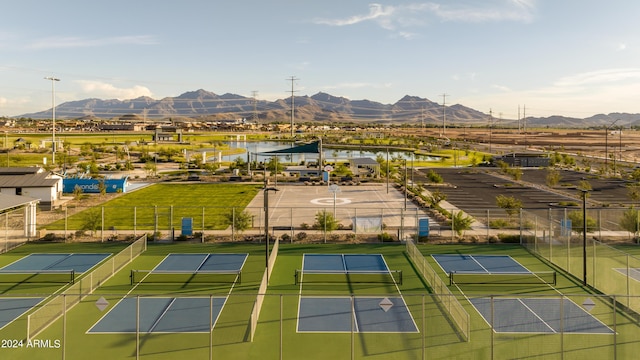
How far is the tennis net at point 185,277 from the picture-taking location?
26938 millimetres

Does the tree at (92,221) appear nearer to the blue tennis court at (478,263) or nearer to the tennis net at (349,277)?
the tennis net at (349,277)

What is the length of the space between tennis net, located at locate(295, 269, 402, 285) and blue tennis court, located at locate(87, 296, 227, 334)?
17.9 feet

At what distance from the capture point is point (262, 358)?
17.5m

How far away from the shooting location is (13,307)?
73.9ft

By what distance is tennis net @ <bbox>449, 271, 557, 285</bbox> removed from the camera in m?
26.9

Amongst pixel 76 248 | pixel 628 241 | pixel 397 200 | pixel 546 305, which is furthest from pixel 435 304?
pixel 397 200

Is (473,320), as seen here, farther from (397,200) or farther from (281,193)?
(281,193)

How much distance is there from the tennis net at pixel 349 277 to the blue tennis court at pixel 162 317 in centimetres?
547

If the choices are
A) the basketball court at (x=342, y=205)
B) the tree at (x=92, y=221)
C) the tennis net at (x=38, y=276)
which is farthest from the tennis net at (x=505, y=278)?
the tree at (x=92, y=221)

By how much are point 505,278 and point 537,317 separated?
Answer: 22.2ft

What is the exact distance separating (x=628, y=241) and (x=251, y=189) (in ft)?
143

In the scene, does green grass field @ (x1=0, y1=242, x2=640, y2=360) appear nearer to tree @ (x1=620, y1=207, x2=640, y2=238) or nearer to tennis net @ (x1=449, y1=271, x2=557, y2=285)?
tennis net @ (x1=449, y1=271, x2=557, y2=285)

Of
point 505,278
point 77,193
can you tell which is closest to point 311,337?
point 505,278

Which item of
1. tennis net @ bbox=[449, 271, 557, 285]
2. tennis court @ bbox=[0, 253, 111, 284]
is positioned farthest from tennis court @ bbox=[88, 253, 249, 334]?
tennis net @ bbox=[449, 271, 557, 285]
